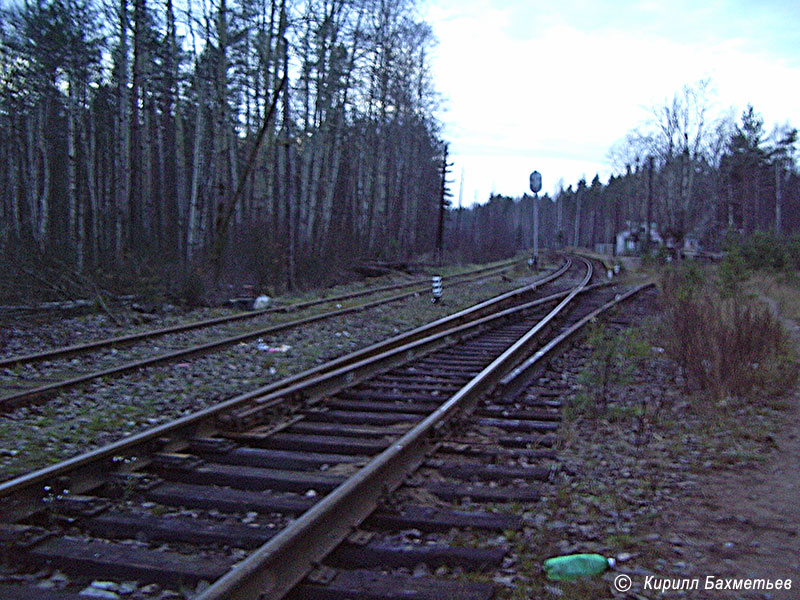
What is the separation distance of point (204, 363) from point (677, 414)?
6.10 metres

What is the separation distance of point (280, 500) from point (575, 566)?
190 centimetres

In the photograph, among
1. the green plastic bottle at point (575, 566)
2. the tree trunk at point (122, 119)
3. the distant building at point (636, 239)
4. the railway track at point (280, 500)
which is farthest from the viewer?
the distant building at point (636, 239)

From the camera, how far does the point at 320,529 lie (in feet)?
13.6

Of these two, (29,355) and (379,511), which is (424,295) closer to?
(29,355)

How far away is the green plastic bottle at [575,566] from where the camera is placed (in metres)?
3.93

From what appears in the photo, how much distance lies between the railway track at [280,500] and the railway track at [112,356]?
246 centimetres

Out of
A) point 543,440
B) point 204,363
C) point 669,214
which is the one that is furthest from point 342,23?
point 669,214

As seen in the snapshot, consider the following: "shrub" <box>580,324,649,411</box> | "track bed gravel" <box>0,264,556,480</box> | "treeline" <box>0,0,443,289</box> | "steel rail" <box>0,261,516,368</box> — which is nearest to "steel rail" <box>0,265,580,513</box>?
"track bed gravel" <box>0,264,556,480</box>

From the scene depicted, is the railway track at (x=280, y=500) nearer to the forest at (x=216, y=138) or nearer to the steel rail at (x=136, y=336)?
the steel rail at (x=136, y=336)

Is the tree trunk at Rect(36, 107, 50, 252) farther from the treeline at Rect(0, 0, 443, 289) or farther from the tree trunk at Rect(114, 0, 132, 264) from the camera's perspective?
the tree trunk at Rect(114, 0, 132, 264)

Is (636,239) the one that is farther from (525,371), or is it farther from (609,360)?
(609,360)

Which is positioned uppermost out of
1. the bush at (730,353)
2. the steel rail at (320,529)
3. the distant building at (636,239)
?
the distant building at (636,239)

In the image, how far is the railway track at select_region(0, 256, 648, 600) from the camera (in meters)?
3.74

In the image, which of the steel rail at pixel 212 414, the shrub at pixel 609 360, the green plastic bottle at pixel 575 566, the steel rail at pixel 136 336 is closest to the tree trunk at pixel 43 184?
the steel rail at pixel 136 336
